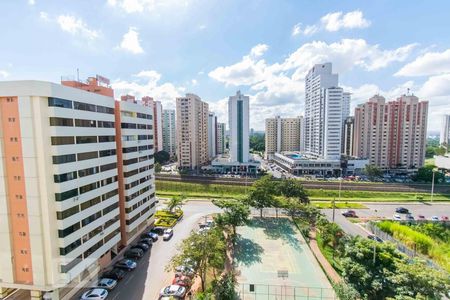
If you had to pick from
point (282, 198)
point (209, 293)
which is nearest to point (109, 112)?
point (209, 293)

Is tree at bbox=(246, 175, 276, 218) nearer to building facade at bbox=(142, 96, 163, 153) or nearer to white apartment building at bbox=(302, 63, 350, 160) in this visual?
white apartment building at bbox=(302, 63, 350, 160)

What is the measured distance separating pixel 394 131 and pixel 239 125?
5470 centimetres

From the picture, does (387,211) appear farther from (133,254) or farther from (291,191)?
(133,254)

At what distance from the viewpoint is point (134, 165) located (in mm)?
29141

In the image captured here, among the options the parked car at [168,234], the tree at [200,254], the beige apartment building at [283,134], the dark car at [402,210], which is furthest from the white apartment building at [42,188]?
the beige apartment building at [283,134]

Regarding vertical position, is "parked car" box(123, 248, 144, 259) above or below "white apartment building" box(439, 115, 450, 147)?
below

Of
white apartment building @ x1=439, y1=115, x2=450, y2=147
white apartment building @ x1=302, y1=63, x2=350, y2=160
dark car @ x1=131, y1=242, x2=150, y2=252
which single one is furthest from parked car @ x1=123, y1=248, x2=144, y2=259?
white apartment building @ x1=439, y1=115, x2=450, y2=147

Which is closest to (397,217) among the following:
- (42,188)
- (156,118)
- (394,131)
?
(42,188)

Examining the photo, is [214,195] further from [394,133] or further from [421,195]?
[394,133]

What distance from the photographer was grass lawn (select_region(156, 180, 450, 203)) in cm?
5350

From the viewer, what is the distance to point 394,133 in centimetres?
8256

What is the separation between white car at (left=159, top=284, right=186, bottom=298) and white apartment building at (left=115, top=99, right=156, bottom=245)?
33.3 ft

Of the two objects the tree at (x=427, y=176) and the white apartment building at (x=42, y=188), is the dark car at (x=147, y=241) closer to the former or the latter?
the white apartment building at (x=42, y=188)

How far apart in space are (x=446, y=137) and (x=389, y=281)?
187 m
